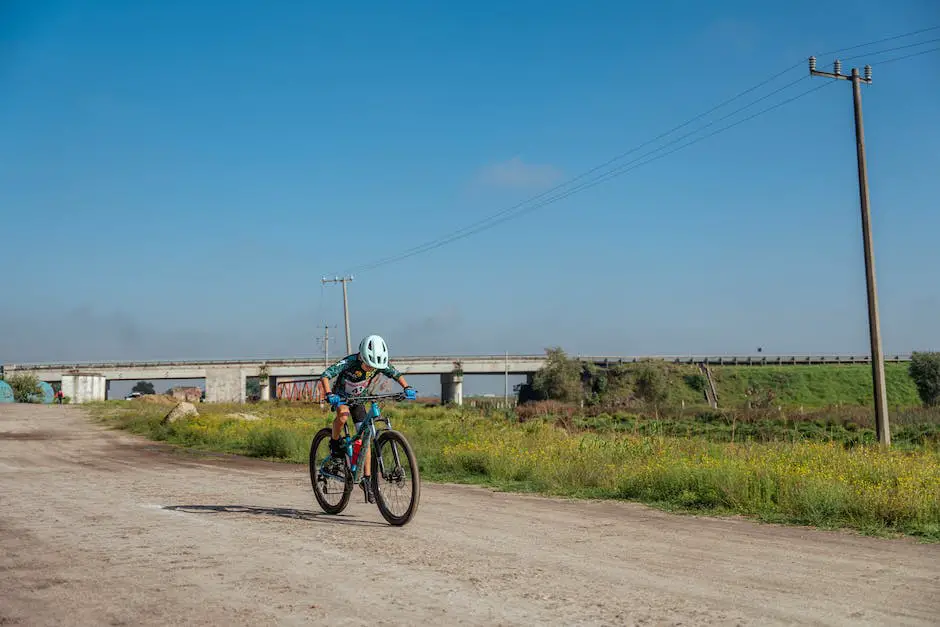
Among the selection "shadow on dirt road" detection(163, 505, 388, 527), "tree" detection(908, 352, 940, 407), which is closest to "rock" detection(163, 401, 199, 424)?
"shadow on dirt road" detection(163, 505, 388, 527)

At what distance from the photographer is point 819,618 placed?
515 centimetres

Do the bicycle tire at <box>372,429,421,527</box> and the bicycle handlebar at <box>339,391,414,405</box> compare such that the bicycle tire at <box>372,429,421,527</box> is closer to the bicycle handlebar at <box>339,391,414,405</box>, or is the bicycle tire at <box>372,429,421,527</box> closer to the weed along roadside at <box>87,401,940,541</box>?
the bicycle handlebar at <box>339,391,414,405</box>

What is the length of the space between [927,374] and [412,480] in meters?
90.4

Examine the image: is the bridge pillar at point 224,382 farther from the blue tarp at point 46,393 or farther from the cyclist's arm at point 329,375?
the cyclist's arm at point 329,375

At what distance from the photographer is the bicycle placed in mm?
8883

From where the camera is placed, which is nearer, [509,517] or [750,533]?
[750,533]

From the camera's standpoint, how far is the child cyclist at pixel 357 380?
9.20 meters

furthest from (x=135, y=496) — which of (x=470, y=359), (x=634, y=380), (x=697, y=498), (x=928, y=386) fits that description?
(x=470, y=359)

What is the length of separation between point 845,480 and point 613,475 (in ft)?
12.0

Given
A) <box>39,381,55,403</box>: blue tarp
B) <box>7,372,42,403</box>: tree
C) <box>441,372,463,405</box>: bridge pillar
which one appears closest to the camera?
<box>7,372,42,403</box>: tree

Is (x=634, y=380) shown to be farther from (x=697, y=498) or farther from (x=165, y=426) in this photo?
(x=697, y=498)

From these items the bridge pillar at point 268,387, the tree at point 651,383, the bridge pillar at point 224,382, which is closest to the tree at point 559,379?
the tree at point 651,383

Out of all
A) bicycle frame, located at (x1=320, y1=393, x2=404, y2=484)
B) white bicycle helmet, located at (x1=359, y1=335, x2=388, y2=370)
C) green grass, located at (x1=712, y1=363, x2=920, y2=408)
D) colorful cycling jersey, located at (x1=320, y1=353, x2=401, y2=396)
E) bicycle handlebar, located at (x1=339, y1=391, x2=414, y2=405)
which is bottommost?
green grass, located at (x1=712, y1=363, x2=920, y2=408)

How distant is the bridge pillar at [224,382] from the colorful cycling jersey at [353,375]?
109413 millimetres
